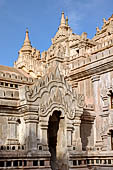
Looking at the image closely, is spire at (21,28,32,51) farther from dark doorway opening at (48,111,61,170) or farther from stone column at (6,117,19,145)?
stone column at (6,117,19,145)

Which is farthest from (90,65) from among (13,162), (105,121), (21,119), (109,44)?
(13,162)

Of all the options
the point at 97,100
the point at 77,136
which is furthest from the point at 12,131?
the point at 97,100

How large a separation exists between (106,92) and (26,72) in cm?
1571

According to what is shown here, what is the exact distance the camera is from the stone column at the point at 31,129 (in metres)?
20.4

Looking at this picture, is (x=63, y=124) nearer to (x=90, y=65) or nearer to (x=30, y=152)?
(x=30, y=152)

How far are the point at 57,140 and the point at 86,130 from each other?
399 centimetres

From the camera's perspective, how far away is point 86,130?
85.6 ft

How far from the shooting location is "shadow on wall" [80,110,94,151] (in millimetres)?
25578

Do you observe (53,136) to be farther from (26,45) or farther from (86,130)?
(26,45)

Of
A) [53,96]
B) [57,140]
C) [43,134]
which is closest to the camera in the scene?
[43,134]

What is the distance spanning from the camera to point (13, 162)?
1900 cm

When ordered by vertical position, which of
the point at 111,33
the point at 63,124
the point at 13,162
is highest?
the point at 111,33

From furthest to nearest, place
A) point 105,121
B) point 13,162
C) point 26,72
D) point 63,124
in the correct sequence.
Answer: point 26,72
point 105,121
point 63,124
point 13,162

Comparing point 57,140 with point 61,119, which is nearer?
point 61,119
